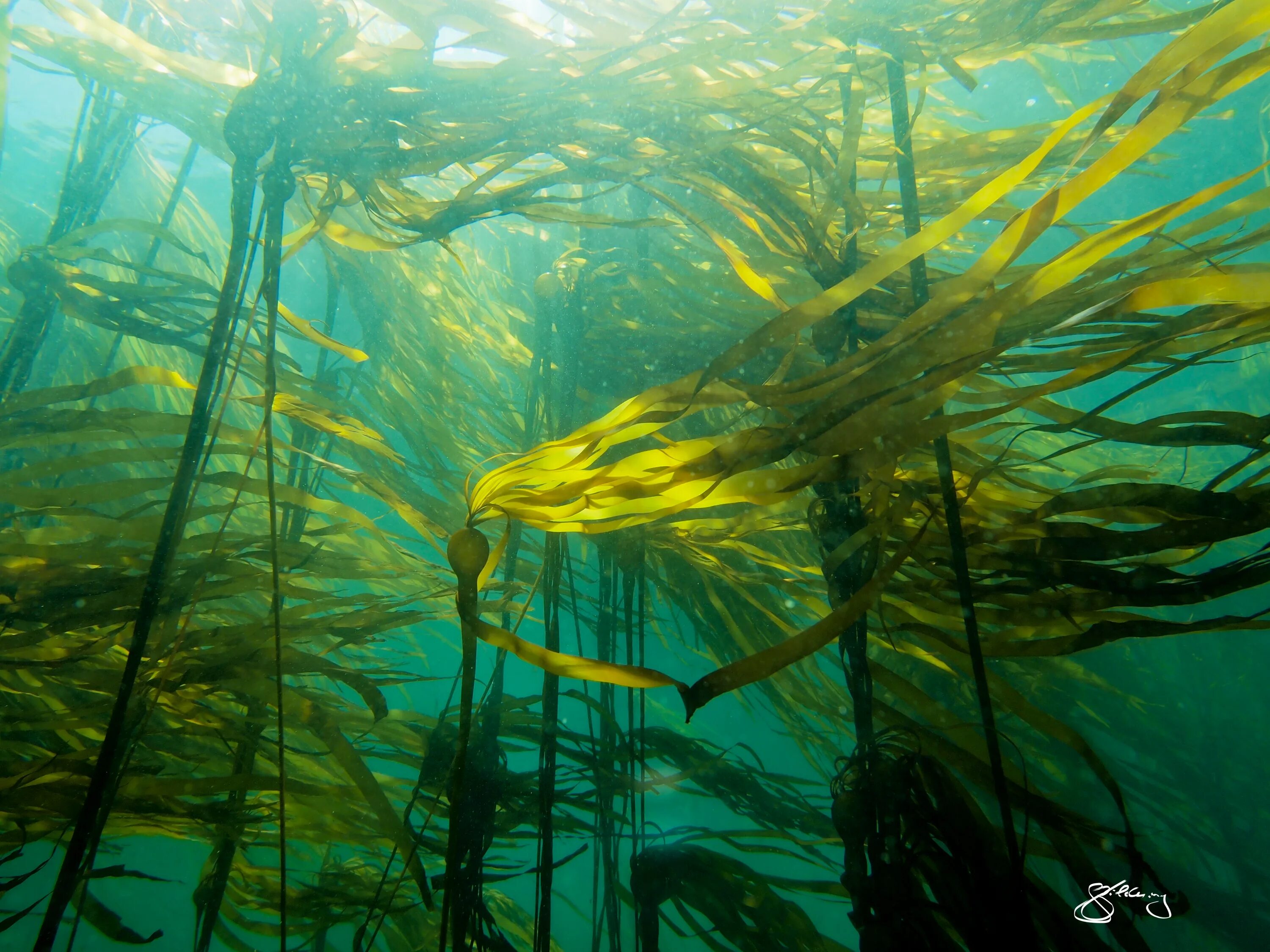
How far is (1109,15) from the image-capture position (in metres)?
0.86

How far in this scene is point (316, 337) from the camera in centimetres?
100

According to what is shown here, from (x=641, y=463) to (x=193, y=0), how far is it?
1311mm

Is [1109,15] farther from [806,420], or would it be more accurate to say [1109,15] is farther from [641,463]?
[641,463]

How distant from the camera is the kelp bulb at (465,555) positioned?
545mm

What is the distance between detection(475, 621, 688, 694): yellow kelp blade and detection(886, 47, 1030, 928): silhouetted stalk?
1.24ft

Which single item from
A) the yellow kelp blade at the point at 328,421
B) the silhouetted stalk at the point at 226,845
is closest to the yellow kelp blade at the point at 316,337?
the yellow kelp blade at the point at 328,421

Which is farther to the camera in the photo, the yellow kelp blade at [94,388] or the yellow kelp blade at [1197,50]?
the yellow kelp blade at [94,388]

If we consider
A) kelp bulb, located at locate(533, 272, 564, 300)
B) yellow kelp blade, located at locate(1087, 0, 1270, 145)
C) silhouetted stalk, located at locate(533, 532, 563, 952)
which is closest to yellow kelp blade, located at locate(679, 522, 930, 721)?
yellow kelp blade, located at locate(1087, 0, 1270, 145)

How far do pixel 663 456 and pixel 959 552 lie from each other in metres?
0.38

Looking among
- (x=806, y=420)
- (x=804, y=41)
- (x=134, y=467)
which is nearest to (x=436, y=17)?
(x=804, y=41)

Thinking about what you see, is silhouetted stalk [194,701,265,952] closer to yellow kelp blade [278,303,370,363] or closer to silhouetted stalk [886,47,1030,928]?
yellow kelp blade [278,303,370,363]

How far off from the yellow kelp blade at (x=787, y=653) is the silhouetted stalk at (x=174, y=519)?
2.00ft
